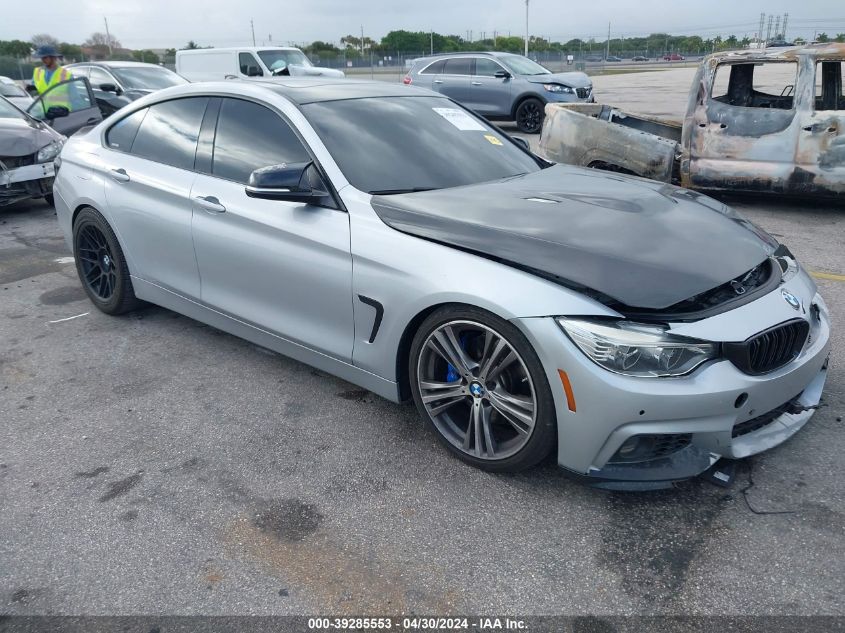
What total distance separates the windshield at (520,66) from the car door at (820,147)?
26.7 ft

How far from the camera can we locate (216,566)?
253 cm

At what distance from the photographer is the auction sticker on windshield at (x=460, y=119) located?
4207mm

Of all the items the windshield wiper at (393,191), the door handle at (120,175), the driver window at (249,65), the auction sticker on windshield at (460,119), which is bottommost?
the door handle at (120,175)

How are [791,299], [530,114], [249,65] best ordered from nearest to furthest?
[791,299], [530,114], [249,65]

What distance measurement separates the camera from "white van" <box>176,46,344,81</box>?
16672mm

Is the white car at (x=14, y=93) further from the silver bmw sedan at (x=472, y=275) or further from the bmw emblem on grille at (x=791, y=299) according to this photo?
the bmw emblem on grille at (x=791, y=299)

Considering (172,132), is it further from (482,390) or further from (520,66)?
(520,66)

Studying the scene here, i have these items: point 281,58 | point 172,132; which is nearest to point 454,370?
point 172,132

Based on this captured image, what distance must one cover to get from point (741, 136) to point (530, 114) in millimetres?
7542

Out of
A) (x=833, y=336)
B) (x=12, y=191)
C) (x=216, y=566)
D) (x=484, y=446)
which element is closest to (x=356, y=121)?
(x=484, y=446)

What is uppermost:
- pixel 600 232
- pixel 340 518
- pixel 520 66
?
pixel 520 66

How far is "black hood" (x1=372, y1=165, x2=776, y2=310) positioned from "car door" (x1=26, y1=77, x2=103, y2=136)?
7.57 meters

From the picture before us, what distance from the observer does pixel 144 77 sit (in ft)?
45.2

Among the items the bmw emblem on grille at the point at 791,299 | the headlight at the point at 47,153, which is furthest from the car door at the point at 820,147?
the headlight at the point at 47,153
